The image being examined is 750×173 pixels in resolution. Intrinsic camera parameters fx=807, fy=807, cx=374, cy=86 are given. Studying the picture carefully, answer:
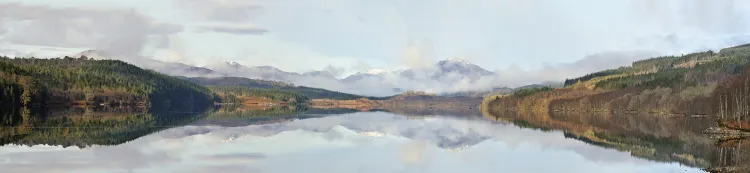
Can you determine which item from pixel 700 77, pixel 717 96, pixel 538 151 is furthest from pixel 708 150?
pixel 700 77

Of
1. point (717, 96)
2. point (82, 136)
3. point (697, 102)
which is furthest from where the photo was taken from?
point (697, 102)

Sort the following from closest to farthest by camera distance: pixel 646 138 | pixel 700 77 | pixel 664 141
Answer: pixel 664 141 < pixel 646 138 < pixel 700 77

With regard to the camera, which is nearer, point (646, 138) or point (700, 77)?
point (646, 138)

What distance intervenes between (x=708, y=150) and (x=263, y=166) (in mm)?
31074

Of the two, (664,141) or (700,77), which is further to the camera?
(700,77)

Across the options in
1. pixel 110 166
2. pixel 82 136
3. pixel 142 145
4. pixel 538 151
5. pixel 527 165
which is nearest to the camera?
pixel 110 166

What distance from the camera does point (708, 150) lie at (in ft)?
175

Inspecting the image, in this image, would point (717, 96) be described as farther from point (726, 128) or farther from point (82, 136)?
point (82, 136)

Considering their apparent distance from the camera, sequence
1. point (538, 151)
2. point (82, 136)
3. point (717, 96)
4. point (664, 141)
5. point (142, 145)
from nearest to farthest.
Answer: point (142, 145), point (538, 151), point (82, 136), point (664, 141), point (717, 96)

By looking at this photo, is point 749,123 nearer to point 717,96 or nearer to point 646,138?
point 646,138

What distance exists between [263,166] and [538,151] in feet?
76.3

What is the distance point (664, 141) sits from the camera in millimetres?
65875

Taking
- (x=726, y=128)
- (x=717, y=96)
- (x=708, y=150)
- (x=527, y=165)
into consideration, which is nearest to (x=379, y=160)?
(x=527, y=165)

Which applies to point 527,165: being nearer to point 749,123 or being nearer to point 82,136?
point 82,136
